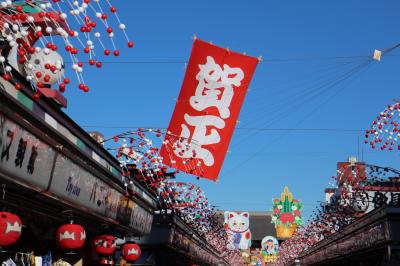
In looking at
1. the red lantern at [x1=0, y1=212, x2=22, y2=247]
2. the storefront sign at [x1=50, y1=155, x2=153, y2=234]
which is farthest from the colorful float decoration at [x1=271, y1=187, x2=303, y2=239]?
the red lantern at [x1=0, y1=212, x2=22, y2=247]

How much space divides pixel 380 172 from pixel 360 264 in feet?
21.7

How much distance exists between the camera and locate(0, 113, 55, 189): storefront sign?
6.45 m

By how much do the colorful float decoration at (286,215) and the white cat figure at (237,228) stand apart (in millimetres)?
5439

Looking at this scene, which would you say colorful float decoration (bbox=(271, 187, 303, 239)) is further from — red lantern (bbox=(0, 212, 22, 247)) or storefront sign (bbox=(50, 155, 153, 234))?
red lantern (bbox=(0, 212, 22, 247))

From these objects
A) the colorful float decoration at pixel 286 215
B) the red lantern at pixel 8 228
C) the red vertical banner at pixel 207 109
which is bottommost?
the red lantern at pixel 8 228

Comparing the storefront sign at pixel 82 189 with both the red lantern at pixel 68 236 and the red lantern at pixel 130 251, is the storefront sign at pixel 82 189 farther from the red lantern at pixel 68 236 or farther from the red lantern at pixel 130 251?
the red lantern at pixel 130 251

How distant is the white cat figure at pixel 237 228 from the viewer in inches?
2277

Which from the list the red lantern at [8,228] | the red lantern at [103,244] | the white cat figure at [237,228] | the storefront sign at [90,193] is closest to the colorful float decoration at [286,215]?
the white cat figure at [237,228]

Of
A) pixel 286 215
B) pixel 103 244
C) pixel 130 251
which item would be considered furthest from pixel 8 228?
pixel 286 215

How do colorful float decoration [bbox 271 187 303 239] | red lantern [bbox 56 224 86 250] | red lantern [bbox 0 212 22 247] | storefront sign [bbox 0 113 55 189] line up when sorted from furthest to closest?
colorful float decoration [bbox 271 187 303 239], red lantern [bbox 56 224 86 250], red lantern [bbox 0 212 22 247], storefront sign [bbox 0 113 55 189]

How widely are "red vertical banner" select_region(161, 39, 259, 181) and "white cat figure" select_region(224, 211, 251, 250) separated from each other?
43253 mm

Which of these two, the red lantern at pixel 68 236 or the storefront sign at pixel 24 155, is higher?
the storefront sign at pixel 24 155

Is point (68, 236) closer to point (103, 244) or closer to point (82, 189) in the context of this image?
point (82, 189)

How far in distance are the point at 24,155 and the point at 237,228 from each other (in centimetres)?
5239
